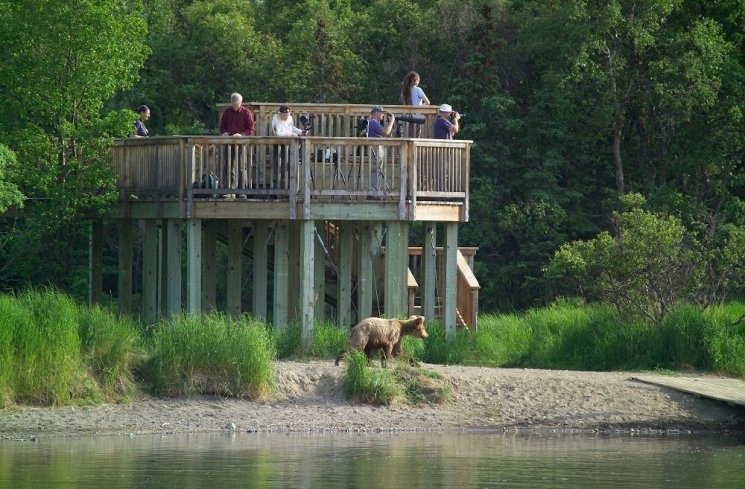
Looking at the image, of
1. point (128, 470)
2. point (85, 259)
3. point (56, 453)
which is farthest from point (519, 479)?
point (85, 259)

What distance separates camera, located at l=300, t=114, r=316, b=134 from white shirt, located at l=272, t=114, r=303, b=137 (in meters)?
0.78

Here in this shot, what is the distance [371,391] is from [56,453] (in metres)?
4.75

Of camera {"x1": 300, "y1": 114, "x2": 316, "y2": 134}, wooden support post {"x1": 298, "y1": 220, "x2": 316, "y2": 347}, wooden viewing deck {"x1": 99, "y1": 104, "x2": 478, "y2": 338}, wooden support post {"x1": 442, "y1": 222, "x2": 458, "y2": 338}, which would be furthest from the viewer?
camera {"x1": 300, "y1": 114, "x2": 316, "y2": 134}

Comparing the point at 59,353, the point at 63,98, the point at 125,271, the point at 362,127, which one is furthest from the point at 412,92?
the point at 59,353

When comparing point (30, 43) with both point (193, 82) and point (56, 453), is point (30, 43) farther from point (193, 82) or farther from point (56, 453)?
point (193, 82)

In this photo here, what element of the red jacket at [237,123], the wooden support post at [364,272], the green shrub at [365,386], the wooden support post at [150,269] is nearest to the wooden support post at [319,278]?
the wooden support post at [364,272]

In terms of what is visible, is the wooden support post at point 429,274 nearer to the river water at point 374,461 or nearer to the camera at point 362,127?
the camera at point 362,127

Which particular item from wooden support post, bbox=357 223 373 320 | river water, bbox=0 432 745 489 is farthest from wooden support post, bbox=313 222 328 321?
river water, bbox=0 432 745 489

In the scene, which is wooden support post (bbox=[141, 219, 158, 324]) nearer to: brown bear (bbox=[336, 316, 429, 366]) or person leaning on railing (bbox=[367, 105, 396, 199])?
person leaning on railing (bbox=[367, 105, 396, 199])

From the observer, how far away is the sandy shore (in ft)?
69.4

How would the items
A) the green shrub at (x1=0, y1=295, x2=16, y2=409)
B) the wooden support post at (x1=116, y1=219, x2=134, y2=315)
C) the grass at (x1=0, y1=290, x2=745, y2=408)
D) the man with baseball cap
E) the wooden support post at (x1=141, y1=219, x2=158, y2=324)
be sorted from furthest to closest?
the wooden support post at (x1=116, y1=219, x2=134, y2=315), the wooden support post at (x1=141, y1=219, x2=158, y2=324), the man with baseball cap, the grass at (x1=0, y1=290, x2=745, y2=408), the green shrub at (x1=0, y1=295, x2=16, y2=409)

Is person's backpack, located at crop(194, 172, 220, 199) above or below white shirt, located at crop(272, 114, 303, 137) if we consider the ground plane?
below

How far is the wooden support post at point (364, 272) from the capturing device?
1000 inches

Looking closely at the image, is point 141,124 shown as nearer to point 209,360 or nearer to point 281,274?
point 281,274
